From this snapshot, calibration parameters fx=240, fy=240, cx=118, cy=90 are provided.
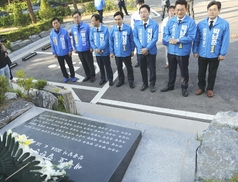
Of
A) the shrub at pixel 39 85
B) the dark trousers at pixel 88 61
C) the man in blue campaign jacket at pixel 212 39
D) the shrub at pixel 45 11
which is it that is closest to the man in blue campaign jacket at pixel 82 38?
the dark trousers at pixel 88 61

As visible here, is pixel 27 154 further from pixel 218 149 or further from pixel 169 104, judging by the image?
pixel 169 104

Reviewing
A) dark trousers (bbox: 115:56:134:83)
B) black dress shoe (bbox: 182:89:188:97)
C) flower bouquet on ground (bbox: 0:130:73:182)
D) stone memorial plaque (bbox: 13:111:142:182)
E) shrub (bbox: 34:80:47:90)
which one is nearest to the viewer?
flower bouquet on ground (bbox: 0:130:73:182)

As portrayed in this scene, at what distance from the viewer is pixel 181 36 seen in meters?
4.41

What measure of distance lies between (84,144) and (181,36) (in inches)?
108

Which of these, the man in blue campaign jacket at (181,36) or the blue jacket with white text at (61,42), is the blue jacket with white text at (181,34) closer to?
the man in blue campaign jacket at (181,36)

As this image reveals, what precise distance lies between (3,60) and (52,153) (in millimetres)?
3239

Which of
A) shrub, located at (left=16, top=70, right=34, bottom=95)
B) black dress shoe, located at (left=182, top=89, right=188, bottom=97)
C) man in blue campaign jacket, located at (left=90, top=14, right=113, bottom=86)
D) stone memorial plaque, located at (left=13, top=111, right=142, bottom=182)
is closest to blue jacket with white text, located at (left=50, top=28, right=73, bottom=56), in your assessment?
man in blue campaign jacket, located at (left=90, top=14, right=113, bottom=86)

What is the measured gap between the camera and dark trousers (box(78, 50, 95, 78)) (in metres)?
5.68

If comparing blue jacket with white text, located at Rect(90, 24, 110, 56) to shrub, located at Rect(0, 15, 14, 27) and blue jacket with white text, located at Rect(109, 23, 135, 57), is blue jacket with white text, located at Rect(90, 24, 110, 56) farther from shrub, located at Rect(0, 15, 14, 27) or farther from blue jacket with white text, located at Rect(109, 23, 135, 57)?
shrub, located at Rect(0, 15, 14, 27)

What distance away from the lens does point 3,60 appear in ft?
16.9

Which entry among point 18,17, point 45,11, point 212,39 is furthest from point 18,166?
point 18,17

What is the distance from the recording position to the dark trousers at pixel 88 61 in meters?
5.68

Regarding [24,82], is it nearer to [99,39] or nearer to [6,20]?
[99,39]

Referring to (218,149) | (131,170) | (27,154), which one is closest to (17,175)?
(27,154)
